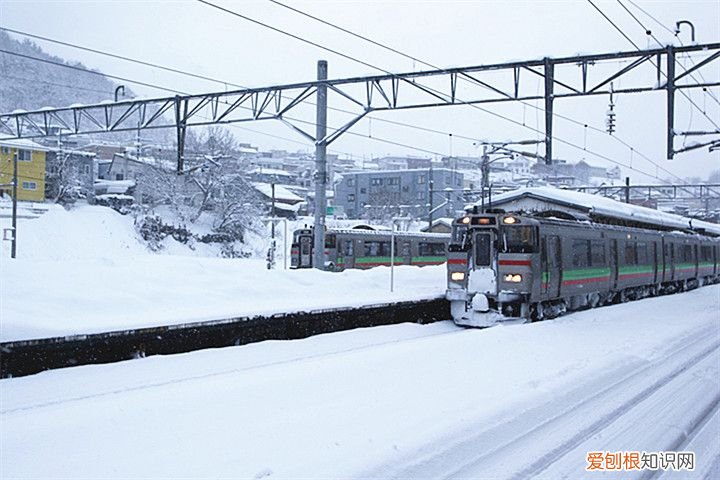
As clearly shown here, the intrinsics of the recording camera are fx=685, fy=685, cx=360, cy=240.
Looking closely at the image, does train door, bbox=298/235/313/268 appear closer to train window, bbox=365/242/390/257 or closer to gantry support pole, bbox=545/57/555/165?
train window, bbox=365/242/390/257

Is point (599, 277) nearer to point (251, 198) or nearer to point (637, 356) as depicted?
point (637, 356)

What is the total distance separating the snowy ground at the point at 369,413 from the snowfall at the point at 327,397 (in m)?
0.03

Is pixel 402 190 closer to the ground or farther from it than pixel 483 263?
farther from it

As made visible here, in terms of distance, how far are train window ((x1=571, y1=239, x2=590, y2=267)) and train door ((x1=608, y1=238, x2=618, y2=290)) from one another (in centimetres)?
Answer: 205

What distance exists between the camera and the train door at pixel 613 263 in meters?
21.8

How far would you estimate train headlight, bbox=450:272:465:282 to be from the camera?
17555mm

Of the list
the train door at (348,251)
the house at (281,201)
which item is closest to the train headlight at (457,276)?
the train door at (348,251)

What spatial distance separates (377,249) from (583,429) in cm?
2690

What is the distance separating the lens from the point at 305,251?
32344 mm

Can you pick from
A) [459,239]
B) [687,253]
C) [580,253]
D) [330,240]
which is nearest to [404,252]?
[330,240]

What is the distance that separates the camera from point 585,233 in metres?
19.8

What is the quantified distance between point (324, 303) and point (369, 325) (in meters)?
1.29

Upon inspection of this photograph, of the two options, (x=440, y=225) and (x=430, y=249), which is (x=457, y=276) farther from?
(x=440, y=225)

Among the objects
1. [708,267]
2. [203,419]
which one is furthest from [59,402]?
[708,267]
